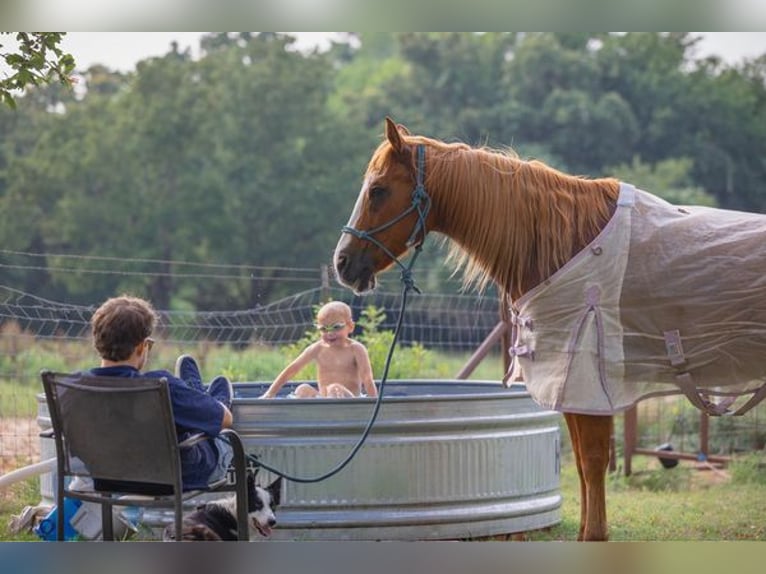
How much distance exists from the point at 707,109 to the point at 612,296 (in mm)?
21678

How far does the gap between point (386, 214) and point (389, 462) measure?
3.45ft

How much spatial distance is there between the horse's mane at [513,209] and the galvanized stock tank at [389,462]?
74 centimetres

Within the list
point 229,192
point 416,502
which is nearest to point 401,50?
point 229,192

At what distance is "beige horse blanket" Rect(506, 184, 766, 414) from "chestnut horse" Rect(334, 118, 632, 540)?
0.36ft

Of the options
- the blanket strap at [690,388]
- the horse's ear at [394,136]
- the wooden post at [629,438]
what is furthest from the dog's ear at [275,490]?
the wooden post at [629,438]

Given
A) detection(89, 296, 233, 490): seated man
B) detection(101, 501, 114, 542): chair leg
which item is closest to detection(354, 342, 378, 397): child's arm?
detection(89, 296, 233, 490): seated man

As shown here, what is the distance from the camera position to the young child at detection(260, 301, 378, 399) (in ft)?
19.8

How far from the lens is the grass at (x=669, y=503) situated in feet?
20.7

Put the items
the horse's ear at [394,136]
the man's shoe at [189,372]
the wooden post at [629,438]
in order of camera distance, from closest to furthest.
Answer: the man's shoe at [189,372] → the horse's ear at [394,136] → the wooden post at [629,438]

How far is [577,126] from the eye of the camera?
83.5 feet

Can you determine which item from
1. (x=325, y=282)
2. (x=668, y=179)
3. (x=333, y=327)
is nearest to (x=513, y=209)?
(x=333, y=327)

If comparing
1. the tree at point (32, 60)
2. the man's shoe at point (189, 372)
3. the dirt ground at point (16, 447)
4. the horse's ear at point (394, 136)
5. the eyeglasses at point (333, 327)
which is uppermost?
the tree at point (32, 60)

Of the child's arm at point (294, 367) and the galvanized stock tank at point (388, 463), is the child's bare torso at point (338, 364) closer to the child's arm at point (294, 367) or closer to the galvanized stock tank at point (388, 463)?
the child's arm at point (294, 367)

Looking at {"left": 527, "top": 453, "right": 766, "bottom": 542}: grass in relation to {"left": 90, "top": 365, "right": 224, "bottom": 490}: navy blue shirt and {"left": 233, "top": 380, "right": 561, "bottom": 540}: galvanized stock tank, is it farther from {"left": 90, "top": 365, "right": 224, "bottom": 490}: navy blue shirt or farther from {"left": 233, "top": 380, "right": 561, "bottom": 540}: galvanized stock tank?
{"left": 90, "top": 365, "right": 224, "bottom": 490}: navy blue shirt
